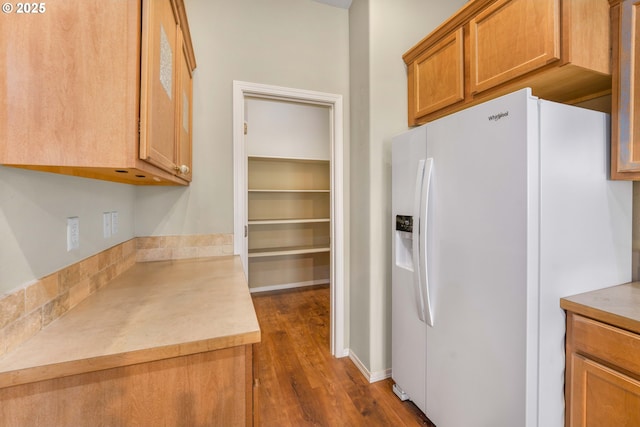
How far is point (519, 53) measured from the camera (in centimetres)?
129

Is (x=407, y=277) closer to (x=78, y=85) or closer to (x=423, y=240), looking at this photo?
(x=423, y=240)

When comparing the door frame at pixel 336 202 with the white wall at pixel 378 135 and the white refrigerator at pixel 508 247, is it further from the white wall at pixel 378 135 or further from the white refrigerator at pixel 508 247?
the white refrigerator at pixel 508 247

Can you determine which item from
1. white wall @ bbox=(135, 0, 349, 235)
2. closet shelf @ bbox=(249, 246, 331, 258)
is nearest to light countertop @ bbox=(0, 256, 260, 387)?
white wall @ bbox=(135, 0, 349, 235)

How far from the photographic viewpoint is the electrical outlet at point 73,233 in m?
1.03

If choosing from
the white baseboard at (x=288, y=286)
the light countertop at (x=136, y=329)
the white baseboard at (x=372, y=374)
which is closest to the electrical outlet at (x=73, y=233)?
the light countertop at (x=136, y=329)

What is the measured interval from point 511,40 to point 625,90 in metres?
0.50

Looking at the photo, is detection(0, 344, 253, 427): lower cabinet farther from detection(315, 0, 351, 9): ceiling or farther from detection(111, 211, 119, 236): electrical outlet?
detection(315, 0, 351, 9): ceiling

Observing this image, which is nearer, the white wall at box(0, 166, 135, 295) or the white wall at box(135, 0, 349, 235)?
the white wall at box(0, 166, 135, 295)

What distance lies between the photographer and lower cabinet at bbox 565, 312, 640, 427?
3.16ft

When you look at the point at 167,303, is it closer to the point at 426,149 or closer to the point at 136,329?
the point at 136,329

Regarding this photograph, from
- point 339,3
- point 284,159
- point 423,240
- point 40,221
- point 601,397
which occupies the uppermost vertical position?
point 339,3

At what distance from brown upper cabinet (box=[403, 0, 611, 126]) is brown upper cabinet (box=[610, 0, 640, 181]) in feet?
0.12

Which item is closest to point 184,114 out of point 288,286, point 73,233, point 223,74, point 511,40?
point 223,74

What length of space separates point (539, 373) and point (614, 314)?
341mm
